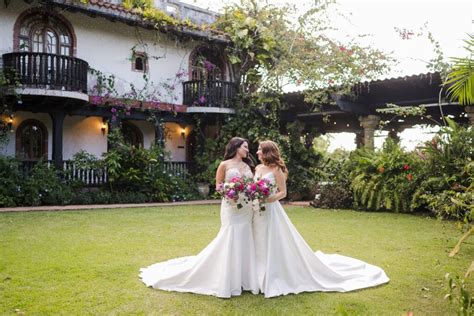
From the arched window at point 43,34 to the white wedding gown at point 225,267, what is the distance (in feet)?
35.1

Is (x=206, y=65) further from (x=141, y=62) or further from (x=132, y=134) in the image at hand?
(x=132, y=134)

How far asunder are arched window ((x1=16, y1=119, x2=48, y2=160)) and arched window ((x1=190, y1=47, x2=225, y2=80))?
573 cm

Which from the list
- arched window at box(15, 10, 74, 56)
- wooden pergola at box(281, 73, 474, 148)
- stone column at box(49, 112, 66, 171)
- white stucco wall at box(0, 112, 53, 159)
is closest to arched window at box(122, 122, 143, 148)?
white stucco wall at box(0, 112, 53, 159)

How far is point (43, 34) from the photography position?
45.0ft

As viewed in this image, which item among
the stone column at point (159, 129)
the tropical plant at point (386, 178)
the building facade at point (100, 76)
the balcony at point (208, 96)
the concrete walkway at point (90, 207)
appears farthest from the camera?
the balcony at point (208, 96)

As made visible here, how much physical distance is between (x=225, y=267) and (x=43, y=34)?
11.9m

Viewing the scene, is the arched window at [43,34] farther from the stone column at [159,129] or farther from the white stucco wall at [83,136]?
the stone column at [159,129]

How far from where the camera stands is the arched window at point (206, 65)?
17000 millimetres

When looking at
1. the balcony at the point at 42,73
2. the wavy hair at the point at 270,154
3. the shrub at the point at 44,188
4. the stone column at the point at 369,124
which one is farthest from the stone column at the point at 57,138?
the wavy hair at the point at 270,154

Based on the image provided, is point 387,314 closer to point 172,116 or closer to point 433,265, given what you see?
point 433,265

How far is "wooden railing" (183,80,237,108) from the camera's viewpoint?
16.0m

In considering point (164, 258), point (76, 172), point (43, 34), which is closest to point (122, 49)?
point (43, 34)

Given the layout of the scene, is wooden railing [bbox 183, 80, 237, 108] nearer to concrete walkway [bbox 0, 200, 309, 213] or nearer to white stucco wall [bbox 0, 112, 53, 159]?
concrete walkway [bbox 0, 200, 309, 213]

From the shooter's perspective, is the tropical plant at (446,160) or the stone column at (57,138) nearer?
the tropical plant at (446,160)
